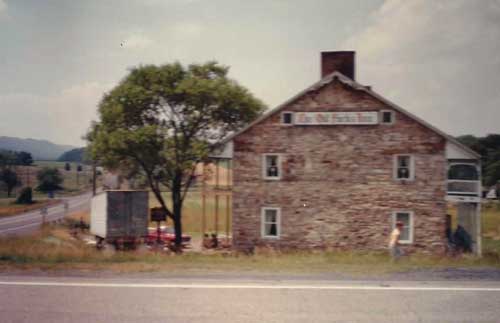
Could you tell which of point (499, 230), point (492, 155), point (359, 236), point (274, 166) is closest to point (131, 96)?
point (274, 166)

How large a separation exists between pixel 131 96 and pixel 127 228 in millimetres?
8673

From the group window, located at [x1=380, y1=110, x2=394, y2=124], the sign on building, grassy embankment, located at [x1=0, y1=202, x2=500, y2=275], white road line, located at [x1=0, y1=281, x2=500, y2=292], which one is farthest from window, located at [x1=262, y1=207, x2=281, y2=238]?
white road line, located at [x1=0, y1=281, x2=500, y2=292]

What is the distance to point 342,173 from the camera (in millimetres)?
27312

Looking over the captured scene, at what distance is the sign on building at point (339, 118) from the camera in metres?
27.2

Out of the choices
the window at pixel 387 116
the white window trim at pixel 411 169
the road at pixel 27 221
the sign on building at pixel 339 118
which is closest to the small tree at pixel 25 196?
the road at pixel 27 221

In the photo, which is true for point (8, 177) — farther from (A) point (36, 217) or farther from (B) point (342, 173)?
(B) point (342, 173)

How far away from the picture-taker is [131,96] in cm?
3350

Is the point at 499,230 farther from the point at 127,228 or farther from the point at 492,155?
the point at 492,155

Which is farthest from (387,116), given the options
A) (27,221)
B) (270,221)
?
(27,221)

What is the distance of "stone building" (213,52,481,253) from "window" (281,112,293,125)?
2.1 inches

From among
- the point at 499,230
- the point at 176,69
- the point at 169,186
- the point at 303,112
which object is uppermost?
the point at 176,69

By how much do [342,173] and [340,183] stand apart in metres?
0.55

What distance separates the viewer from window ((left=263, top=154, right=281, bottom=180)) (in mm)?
28133

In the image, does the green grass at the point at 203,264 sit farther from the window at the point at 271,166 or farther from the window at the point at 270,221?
the window at the point at 271,166
